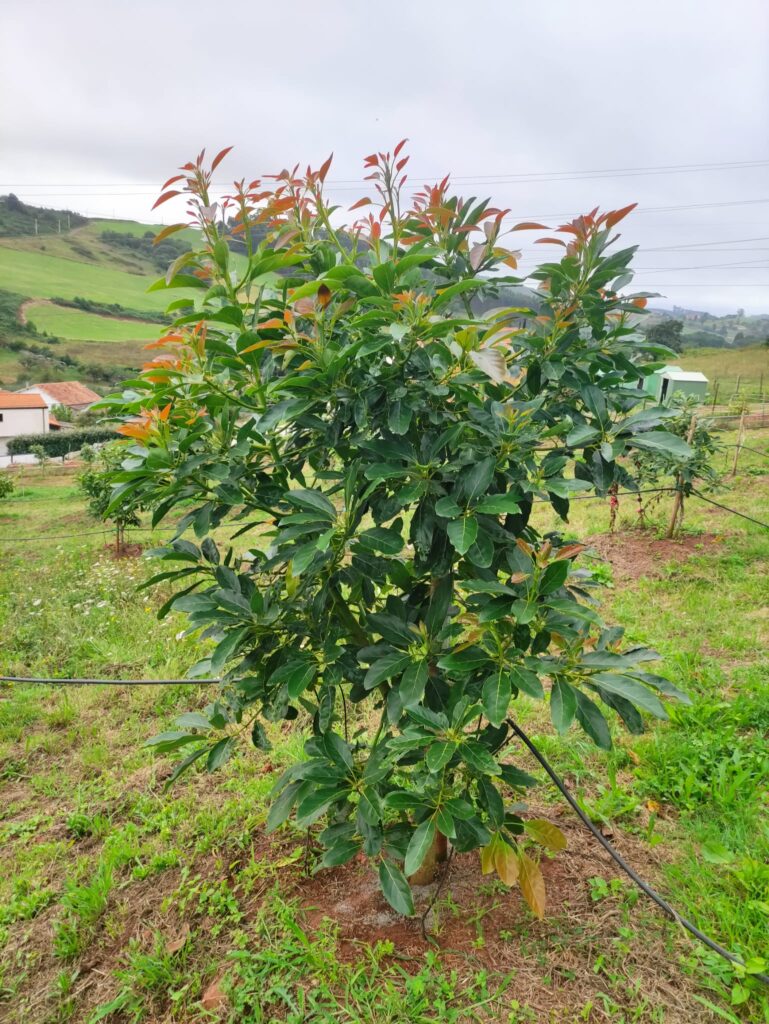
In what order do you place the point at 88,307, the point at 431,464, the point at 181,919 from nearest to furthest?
1. the point at 431,464
2. the point at 181,919
3. the point at 88,307

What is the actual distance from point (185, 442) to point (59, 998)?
5.32 ft

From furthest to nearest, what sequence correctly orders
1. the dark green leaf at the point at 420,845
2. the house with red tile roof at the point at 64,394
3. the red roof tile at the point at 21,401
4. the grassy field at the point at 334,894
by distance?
the house with red tile roof at the point at 64,394 < the red roof tile at the point at 21,401 < the grassy field at the point at 334,894 < the dark green leaf at the point at 420,845

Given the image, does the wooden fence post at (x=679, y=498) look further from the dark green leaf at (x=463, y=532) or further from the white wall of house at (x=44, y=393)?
the white wall of house at (x=44, y=393)

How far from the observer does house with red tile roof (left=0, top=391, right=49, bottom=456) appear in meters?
39.9

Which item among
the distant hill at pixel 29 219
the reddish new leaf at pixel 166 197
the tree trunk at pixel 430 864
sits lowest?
the tree trunk at pixel 430 864

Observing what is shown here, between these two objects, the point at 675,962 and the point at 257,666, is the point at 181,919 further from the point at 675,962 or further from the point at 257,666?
the point at 675,962

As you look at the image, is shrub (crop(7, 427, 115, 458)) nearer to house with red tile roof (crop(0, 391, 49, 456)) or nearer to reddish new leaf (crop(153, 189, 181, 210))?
house with red tile roof (crop(0, 391, 49, 456))

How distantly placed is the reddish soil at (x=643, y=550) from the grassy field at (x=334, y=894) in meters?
1.52

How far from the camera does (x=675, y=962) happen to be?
1.60 meters

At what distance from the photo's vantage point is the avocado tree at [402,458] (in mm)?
1235

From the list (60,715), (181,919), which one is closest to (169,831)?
(181,919)

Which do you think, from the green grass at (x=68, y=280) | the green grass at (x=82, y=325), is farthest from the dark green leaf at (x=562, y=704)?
the green grass at (x=68, y=280)

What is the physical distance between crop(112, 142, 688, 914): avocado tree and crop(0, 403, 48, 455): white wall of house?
4574 centimetres

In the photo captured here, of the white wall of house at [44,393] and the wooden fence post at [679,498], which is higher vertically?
the wooden fence post at [679,498]
